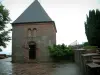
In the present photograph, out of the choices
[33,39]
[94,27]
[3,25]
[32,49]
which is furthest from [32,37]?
[94,27]

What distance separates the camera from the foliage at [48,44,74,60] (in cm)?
2520

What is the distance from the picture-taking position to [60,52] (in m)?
25.2

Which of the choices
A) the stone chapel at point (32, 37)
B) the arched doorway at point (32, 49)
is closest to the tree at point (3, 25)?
the stone chapel at point (32, 37)

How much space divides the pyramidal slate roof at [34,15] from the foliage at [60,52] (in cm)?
495

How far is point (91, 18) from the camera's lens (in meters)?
18.8

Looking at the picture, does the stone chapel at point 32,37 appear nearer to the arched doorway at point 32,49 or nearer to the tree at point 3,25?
the arched doorway at point 32,49

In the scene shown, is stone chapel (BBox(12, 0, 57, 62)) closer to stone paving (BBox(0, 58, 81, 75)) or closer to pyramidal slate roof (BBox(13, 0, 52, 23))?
pyramidal slate roof (BBox(13, 0, 52, 23))

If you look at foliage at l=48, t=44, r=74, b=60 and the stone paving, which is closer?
the stone paving

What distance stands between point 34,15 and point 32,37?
424 cm

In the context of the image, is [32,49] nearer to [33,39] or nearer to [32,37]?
[33,39]

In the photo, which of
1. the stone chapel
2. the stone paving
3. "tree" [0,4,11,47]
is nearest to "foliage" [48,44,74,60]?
the stone chapel

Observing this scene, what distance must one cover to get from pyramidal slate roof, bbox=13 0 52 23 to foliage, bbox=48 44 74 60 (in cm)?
495

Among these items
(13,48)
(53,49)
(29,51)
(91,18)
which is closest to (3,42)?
(13,48)

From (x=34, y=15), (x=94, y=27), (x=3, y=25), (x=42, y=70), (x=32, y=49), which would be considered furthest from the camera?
(x=34, y=15)
